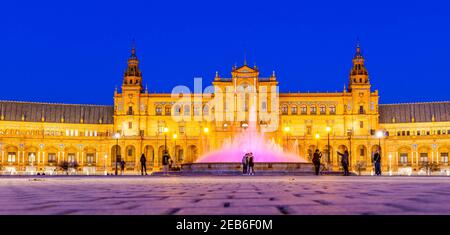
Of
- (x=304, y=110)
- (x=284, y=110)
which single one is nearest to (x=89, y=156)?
(x=284, y=110)

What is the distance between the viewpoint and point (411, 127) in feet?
361

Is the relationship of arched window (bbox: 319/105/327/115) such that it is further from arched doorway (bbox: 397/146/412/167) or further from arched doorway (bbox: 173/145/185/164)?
arched doorway (bbox: 173/145/185/164)

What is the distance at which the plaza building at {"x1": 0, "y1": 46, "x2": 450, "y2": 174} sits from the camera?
9919 centimetres

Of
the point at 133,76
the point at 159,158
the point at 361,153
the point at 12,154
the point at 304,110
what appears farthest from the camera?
the point at 304,110

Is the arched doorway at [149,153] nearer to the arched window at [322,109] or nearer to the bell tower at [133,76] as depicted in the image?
the bell tower at [133,76]

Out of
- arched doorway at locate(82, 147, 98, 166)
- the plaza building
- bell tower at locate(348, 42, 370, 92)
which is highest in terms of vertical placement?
bell tower at locate(348, 42, 370, 92)

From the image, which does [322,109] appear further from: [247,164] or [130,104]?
[247,164]

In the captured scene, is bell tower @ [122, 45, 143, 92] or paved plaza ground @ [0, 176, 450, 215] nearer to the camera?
paved plaza ground @ [0, 176, 450, 215]

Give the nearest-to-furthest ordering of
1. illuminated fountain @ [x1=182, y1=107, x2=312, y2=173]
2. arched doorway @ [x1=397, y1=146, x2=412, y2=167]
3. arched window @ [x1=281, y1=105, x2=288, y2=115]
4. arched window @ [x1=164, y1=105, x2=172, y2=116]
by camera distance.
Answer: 1. illuminated fountain @ [x1=182, y1=107, x2=312, y2=173]
2. arched doorway @ [x1=397, y1=146, x2=412, y2=167]
3. arched window @ [x1=281, y1=105, x2=288, y2=115]
4. arched window @ [x1=164, y1=105, x2=172, y2=116]

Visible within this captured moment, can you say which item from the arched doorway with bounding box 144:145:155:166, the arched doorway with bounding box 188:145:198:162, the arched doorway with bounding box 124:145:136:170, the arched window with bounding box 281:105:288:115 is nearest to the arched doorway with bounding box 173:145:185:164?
the arched doorway with bounding box 188:145:198:162

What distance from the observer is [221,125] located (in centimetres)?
10444

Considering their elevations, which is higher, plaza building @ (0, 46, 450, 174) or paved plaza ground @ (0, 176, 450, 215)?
plaza building @ (0, 46, 450, 174)
